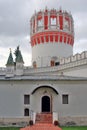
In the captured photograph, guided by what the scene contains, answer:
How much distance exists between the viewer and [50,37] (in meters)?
54.6

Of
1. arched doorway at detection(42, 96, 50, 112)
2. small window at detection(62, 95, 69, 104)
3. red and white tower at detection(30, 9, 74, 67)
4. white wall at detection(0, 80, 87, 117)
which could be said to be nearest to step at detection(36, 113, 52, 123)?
white wall at detection(0, 80, 87, 117)

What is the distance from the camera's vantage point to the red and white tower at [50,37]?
179ft

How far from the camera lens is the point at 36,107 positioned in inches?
1377

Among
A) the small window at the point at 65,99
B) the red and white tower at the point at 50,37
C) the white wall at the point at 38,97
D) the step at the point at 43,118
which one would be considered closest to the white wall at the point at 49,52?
the red and white tower at the point at 50,37

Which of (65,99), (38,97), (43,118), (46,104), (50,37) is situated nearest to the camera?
(43,118)

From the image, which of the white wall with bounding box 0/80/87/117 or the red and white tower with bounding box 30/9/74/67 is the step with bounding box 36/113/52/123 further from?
the red and white tower with bounding box 30/9/74/67

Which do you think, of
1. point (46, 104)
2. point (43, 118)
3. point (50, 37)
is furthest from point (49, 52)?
point (43, 118)

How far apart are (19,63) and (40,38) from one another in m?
10.8

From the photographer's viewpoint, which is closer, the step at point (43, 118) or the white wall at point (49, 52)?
the step at point (43, 118)

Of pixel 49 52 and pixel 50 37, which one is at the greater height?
pixel 50 37

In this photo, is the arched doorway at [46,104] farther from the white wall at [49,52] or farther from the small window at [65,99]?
the white wall at [49,52]

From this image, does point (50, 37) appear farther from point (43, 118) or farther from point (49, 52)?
point (43, 118)

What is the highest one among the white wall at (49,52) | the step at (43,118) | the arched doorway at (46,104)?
the white wall at (49,52)

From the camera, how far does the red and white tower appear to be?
179 ft
